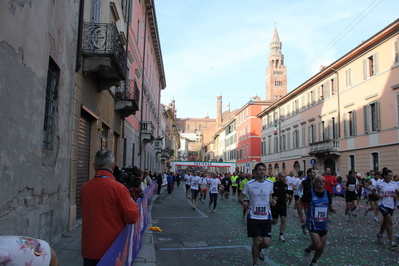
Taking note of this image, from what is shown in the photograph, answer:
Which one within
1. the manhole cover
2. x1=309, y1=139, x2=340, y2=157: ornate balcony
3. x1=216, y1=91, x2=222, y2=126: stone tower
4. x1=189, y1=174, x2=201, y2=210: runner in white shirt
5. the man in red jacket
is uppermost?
x1=216, y1=91, x2=222, y2=126: stone tower

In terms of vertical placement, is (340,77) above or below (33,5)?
above

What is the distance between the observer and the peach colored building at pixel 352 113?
23594 mm

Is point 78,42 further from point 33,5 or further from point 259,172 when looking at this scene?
point 259,172

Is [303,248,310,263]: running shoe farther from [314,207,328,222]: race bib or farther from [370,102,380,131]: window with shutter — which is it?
[370,102,380,131]: window with shutter

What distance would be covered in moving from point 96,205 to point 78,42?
6681 mm

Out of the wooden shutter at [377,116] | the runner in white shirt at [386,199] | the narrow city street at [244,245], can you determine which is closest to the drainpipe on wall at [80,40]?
the narrow city street at [244,245]

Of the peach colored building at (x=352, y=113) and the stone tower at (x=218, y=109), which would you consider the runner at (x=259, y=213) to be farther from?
the stone tower at (x=218, y=109)

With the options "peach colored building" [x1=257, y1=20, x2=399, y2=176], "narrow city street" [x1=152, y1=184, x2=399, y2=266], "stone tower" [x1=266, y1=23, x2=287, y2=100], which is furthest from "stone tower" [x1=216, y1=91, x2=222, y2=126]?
"narrow city street" [x1=152, y1=184, x2=399, y2=266]

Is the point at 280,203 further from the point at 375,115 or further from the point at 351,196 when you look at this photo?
the point at 375,115

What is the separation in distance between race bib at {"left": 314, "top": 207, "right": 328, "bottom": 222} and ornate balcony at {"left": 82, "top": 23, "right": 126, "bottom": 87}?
6.68m

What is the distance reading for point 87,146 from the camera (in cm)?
1104

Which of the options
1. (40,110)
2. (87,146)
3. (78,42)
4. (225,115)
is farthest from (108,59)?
(225,115)

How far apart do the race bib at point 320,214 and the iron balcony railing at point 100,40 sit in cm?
668

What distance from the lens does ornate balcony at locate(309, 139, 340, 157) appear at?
30547 mm
